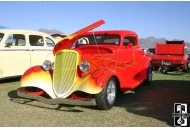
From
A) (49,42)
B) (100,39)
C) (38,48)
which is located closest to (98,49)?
(100,39)

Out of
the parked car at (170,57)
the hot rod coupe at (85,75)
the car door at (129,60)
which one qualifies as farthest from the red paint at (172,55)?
the hot rod coupe at (85,75)

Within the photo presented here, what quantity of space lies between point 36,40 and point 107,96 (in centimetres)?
523

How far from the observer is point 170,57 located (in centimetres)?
1482

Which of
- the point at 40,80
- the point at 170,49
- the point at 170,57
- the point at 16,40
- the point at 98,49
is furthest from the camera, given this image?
the point at 170,49

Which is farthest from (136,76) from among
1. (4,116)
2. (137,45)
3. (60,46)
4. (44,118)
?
(4,116)

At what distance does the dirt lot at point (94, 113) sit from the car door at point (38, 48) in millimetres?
2630

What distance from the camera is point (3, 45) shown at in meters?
8.48

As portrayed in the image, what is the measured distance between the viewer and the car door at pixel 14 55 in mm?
8577

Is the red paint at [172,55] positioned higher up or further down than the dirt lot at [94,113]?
higher up

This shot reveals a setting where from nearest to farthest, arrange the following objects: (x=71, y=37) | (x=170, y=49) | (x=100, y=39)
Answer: (x=71, y=37)
(x=100, y=39)
(x=170, y=49)

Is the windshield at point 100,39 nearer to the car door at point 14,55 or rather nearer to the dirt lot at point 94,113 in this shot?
the dirt lot at point 94,113

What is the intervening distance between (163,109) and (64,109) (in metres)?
2.13

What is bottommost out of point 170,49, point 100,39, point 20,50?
point 170,49

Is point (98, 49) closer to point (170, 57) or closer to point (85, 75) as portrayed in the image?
point (85, 75)
